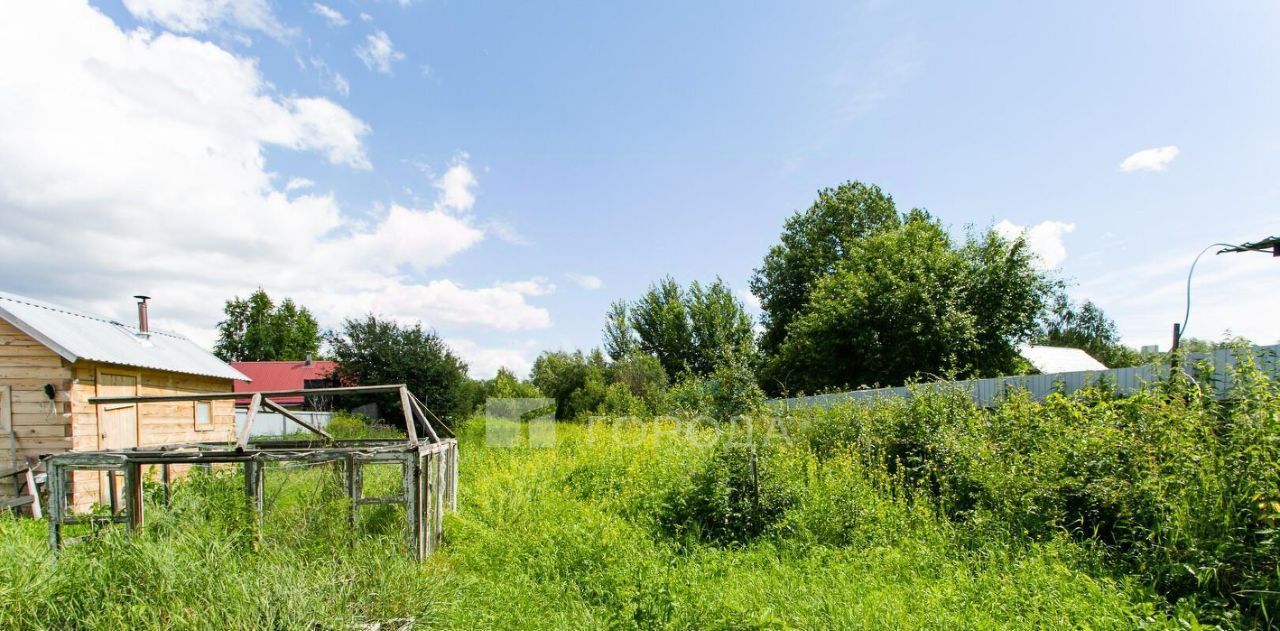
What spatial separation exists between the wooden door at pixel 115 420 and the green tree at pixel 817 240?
70.5 feet

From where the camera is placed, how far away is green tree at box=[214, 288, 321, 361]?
154ft

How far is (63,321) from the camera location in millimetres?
9781

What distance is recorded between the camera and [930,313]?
15883 mm

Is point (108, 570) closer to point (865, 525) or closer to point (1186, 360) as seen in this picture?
point (865, 525)

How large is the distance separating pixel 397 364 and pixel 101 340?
9485 millimetres

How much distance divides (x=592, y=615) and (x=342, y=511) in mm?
2792

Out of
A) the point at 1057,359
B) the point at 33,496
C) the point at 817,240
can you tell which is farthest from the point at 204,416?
the point at 1057,359

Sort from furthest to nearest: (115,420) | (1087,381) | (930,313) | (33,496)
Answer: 1. (930,313)
2. (115,420)
3. (33,496)
4. (1087,381)

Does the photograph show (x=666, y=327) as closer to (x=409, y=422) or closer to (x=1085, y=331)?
(x=409, y=422)

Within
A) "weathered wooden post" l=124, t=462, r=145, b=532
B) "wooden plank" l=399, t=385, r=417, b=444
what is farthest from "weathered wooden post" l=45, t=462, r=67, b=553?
"wooden plank" l=399, t=385, r=417, b=444

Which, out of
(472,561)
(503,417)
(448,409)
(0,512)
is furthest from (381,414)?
(472,561)

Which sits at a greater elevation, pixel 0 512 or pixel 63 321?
pixel 63 321

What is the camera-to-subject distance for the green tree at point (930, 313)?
16062 millimetres

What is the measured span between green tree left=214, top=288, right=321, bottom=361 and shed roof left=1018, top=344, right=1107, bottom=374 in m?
50.2
